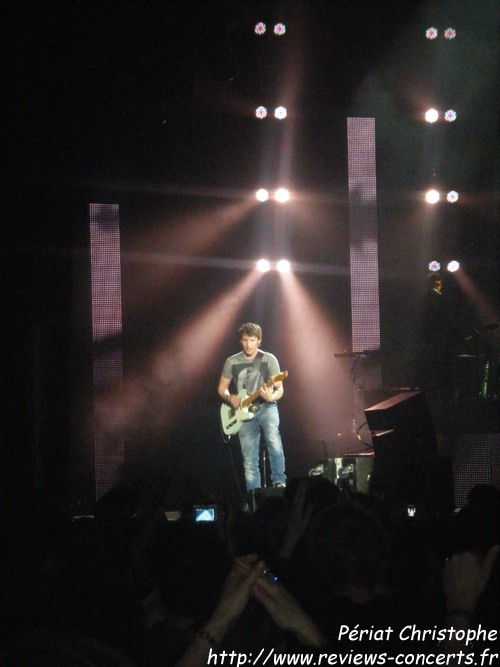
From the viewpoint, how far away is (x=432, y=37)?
630 centimetres

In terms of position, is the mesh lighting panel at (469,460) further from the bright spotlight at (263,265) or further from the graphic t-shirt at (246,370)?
the bright spotlight at (263,265)

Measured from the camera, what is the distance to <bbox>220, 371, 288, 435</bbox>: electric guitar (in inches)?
283

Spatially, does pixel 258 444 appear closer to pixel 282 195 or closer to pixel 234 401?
pixel 234 401

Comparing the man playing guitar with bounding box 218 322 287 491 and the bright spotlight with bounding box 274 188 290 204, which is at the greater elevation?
the bright spotlight with bounding box 274 188 290 204

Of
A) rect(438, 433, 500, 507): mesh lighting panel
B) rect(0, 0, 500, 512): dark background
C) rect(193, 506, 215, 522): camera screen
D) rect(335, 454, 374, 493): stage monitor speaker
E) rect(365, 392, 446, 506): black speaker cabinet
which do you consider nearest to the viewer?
rect(193, 506, 215, 522): camera screen

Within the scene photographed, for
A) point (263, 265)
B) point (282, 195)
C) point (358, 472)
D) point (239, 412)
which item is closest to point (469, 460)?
point (358, 472)

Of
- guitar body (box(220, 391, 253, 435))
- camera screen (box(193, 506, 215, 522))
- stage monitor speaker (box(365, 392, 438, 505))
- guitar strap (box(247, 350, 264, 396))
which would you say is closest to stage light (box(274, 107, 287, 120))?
guitar strap (box(247, 350, 264, 396))

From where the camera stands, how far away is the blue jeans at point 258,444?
277 inches

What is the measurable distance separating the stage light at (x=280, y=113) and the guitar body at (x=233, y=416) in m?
2.71

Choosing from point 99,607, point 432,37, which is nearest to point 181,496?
point 99,607

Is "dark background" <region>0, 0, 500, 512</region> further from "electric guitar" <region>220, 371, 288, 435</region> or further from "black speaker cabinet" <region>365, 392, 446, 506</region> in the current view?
"black speaker cabinet" <region>365, 392, 446, 506</region>

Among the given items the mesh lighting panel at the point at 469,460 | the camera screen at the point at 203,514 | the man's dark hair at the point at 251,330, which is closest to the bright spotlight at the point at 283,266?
the man's dark hair at the point at 251,330

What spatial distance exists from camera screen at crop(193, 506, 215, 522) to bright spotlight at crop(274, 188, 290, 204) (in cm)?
529

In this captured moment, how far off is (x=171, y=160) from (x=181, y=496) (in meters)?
3.74
